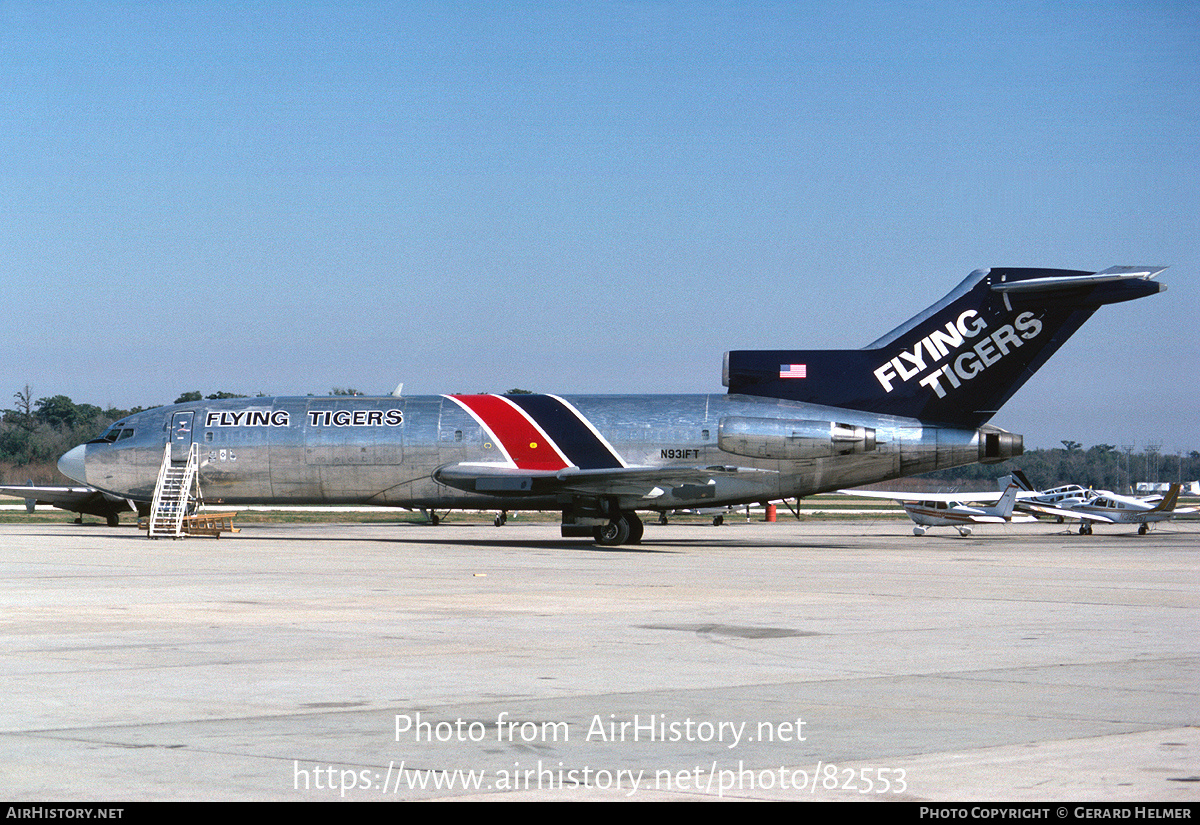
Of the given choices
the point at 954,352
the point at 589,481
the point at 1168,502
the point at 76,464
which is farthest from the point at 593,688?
the point at 1168,502

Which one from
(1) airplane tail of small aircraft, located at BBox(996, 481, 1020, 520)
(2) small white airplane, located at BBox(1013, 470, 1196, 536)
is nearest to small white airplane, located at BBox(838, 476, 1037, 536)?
(1) airplane tail of small aircraft, located at BBox(996, 481, 1020, 520)

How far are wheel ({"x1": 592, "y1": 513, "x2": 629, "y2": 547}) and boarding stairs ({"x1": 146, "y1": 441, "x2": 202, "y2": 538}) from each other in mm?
12508

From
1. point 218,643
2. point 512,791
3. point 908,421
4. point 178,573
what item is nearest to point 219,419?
point 178,573

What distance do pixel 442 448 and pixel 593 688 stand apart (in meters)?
26.4

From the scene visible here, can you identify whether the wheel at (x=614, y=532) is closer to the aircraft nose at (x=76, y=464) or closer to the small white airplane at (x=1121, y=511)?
the aircraft nose at (x=76, y=464)

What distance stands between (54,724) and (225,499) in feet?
101

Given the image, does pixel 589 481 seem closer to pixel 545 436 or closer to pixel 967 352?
pixel 545 436

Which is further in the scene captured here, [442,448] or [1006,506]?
[1006,506]

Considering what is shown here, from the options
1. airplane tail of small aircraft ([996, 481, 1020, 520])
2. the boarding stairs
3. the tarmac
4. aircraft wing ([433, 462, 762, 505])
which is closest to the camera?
the tarmac

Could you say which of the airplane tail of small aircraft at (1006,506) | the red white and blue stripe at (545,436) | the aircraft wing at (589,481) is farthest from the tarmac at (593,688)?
the airplane tail of small aircraft at (1006,506)

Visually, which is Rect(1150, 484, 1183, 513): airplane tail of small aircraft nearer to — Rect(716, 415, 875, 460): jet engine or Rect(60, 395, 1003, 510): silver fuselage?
Rect(60, 395, 1003, 510): silver fuselage

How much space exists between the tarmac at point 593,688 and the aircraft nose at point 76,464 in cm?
1833

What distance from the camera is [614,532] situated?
117 feet

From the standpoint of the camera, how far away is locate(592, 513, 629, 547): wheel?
1401 inches
